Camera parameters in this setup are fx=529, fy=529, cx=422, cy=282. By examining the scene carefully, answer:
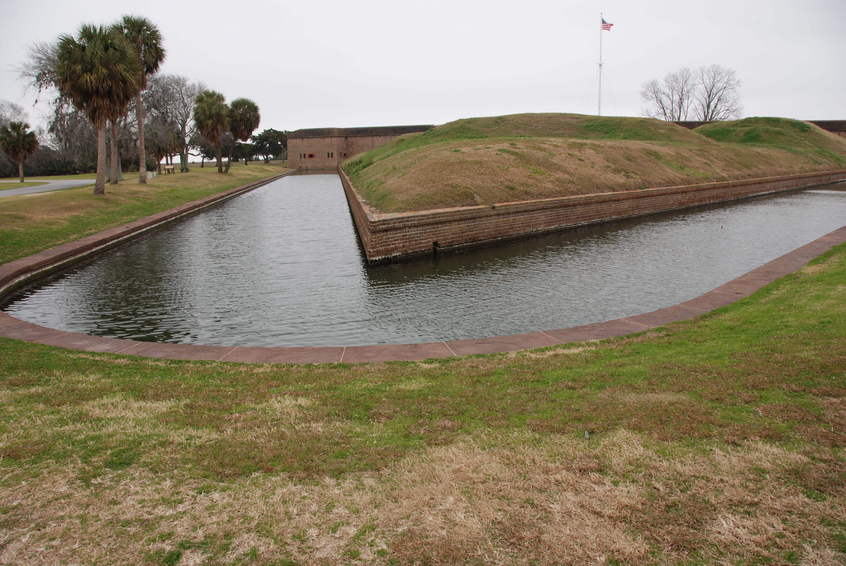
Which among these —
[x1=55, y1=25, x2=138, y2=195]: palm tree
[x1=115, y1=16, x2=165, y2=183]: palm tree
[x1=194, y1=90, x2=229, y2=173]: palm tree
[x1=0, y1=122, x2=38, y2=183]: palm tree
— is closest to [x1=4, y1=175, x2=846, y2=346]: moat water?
[x1=55, y1=25, x2=138, y2=195]: palm tree

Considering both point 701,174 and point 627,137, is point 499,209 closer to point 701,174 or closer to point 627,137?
point 701,174

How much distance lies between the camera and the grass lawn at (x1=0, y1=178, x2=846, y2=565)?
10.1ft

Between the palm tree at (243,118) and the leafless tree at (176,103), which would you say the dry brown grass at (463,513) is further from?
the palm tree at (243,118)

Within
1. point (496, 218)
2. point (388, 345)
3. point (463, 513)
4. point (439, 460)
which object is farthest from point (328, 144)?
point (463, 513)

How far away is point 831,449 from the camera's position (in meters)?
3.79

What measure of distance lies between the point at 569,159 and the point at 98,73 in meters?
24.6

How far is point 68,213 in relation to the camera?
21.2m

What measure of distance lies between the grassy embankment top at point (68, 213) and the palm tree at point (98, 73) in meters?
2.19

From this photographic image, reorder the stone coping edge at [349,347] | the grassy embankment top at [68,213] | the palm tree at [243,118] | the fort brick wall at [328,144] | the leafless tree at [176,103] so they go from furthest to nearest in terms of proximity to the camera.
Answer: the fort brick wall at [328,144] < the palm tree at [243,118] < the leafless tree at [176,103] < the grassy embankment top at [68,213] < the stone coping edge at [349,347]

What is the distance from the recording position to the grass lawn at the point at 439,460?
3092 millimetres

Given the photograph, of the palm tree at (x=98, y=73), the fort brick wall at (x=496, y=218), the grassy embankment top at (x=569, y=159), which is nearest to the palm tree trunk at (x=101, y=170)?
the palm tree at (x=98, y=73)

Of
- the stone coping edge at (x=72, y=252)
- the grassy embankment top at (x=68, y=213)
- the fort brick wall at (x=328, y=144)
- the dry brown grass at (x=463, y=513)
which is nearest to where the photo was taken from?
the dry brown grass at (x=463, y=513)

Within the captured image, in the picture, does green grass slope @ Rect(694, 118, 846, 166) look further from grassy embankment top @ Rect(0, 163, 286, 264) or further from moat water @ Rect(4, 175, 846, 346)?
grassy embankment top @ Rect(0, 163, 286, 264)

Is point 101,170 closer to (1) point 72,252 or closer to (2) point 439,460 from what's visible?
(1) point 72,252
